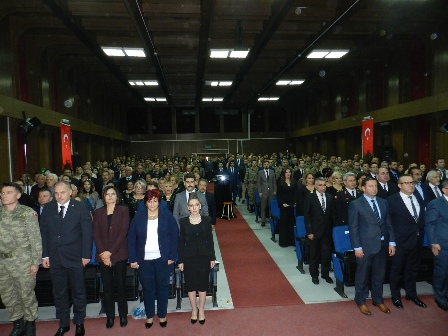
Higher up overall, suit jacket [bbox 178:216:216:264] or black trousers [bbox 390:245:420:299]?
suit jacket [bbox 178:216:216:264]

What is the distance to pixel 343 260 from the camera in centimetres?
478

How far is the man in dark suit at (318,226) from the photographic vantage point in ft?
17.7

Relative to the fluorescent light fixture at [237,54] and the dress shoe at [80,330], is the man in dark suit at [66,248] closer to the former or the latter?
the dress shoe at [80,330]

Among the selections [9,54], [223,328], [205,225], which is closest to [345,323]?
[223,328]

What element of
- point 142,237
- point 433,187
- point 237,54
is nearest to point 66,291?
point 142,237

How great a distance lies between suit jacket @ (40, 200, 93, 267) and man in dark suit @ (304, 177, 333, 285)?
321cm

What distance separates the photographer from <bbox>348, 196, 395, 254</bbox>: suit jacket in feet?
14.3

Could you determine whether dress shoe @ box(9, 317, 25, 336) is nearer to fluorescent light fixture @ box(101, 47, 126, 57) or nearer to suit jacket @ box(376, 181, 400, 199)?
suit jacket @ box(376, 181, 400, 199)

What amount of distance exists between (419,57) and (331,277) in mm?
10799

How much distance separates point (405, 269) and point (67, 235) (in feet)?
14.4

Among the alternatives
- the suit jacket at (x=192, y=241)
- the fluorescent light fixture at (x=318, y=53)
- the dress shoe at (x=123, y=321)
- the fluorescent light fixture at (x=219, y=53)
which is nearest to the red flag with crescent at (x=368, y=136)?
the fluorescent light fixture at (x=318, y=53)

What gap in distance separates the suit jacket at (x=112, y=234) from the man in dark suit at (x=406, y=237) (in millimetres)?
3491

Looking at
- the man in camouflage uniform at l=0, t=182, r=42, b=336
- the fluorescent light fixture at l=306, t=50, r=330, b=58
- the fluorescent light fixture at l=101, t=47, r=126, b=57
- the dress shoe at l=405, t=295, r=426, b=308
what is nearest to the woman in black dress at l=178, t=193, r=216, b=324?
the man in camouflage uniform at l=0, t=182, r=42, b=336

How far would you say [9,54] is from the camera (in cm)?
1017
